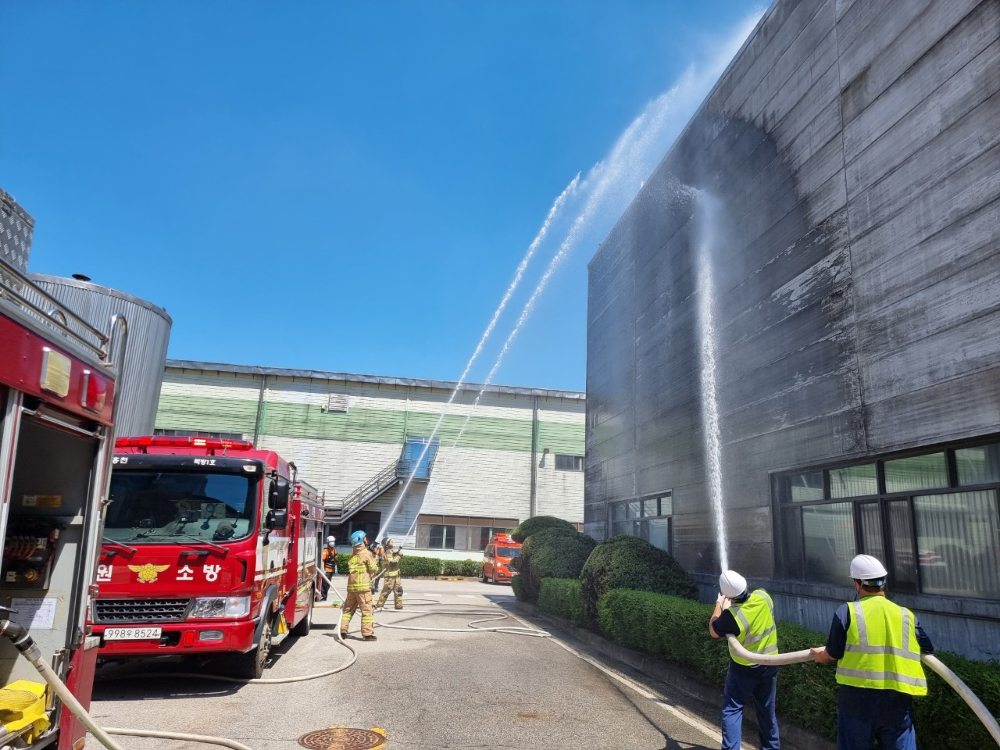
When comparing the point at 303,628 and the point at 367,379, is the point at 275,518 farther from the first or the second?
the point at 367,379

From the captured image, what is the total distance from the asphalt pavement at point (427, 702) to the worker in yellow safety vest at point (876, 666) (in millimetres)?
2476

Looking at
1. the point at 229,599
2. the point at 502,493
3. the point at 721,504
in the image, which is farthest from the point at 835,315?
the point at 502,493

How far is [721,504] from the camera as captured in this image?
43.8ft

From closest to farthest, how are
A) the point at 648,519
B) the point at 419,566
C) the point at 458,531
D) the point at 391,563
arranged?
the point at 648,519 → the point at 391,563 → the point at 419,566 → the point at 458,531

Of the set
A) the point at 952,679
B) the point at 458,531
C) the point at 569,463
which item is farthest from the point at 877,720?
the point at 569,463

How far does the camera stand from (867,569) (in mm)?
4828

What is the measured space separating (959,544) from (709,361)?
6405 mm

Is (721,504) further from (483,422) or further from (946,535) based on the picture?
(483,422)

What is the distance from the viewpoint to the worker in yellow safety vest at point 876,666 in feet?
14.8

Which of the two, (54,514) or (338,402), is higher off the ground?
(338,402)

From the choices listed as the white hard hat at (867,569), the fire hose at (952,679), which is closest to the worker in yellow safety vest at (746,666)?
the fire hose at (952,679)

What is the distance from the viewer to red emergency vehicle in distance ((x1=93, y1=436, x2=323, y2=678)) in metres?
7.75

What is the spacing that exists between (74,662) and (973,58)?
9.90 meters

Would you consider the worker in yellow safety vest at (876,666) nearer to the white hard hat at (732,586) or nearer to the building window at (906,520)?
the white hard hat at (732,586)
